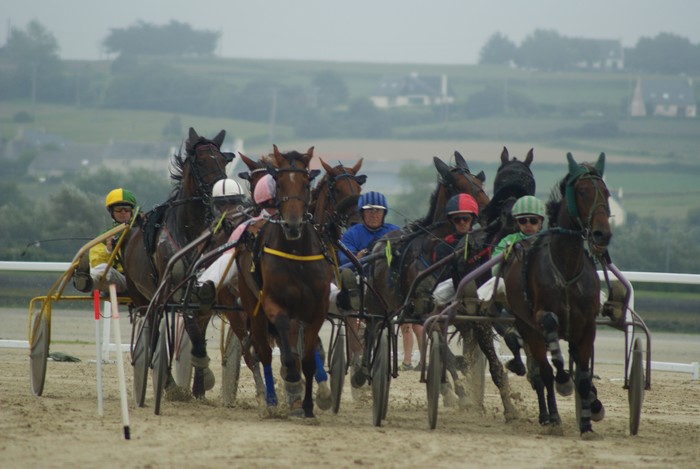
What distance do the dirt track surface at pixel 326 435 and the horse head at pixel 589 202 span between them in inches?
54.9

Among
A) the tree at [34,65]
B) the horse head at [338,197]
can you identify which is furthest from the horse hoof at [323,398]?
the tree at [34,65]

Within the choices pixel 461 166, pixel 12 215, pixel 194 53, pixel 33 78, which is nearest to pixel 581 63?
pixel 194 53

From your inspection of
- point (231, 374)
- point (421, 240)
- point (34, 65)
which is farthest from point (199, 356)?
point (34, 65)

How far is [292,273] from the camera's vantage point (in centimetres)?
920

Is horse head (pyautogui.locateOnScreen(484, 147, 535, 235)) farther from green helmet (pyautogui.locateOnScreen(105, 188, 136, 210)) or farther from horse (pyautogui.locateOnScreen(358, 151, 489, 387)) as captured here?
green helmet (pyautogui.locateOnScreen(105, 188, 136, 210))

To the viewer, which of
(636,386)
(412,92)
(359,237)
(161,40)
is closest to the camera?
(636,386)

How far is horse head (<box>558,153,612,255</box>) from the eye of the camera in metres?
8.55

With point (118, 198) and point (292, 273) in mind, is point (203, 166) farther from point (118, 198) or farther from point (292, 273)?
point (292, 273)

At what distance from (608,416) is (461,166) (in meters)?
2.57

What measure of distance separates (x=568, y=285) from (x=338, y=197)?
3.25m

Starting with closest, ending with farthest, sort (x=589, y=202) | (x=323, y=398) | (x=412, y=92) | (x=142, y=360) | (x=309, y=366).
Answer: (x=589, y=202) → (x=309, y=366) → (x=323, y=398) → (x=142, y=360) → (x=412, y=92)

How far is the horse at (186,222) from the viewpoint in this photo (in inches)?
433

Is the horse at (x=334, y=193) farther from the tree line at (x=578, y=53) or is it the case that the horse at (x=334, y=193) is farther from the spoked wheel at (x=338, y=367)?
the tree line at (x=578, y=53)

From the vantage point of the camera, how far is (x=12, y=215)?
45.0 m
